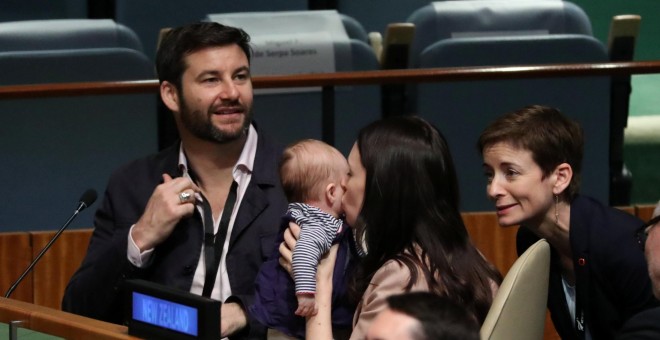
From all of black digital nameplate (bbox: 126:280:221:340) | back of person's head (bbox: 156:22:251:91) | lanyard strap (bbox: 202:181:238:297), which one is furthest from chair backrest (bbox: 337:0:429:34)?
black digital nameplate (bbox: 126:280:221:340)

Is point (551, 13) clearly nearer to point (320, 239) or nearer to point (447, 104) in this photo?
point (447, 104)

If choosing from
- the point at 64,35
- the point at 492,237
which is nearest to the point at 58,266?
Answer: the point at 64,35

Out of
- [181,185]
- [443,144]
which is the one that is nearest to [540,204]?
[443,144]

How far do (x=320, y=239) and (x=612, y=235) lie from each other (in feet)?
2.04

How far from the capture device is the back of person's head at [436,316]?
165 centimetres

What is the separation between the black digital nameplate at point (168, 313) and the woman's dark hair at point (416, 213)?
408 millimetres

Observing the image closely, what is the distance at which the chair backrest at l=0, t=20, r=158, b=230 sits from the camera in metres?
4.04

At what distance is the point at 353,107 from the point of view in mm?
4191

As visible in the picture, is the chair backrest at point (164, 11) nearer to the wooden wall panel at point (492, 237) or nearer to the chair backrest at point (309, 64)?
the chair backrest at point (309, 64)

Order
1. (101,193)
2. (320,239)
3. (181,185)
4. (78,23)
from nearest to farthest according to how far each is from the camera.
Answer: (320,239), (181,185), (101,193), (78,23)

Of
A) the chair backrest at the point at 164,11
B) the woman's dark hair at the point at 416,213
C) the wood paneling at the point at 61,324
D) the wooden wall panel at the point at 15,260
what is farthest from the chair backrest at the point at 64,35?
the woman's dark hair at the point at 416,213

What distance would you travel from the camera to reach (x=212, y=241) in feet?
9.82

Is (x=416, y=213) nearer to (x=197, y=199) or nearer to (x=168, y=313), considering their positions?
(x=168, y=313)

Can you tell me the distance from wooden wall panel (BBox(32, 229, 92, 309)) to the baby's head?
151cm
